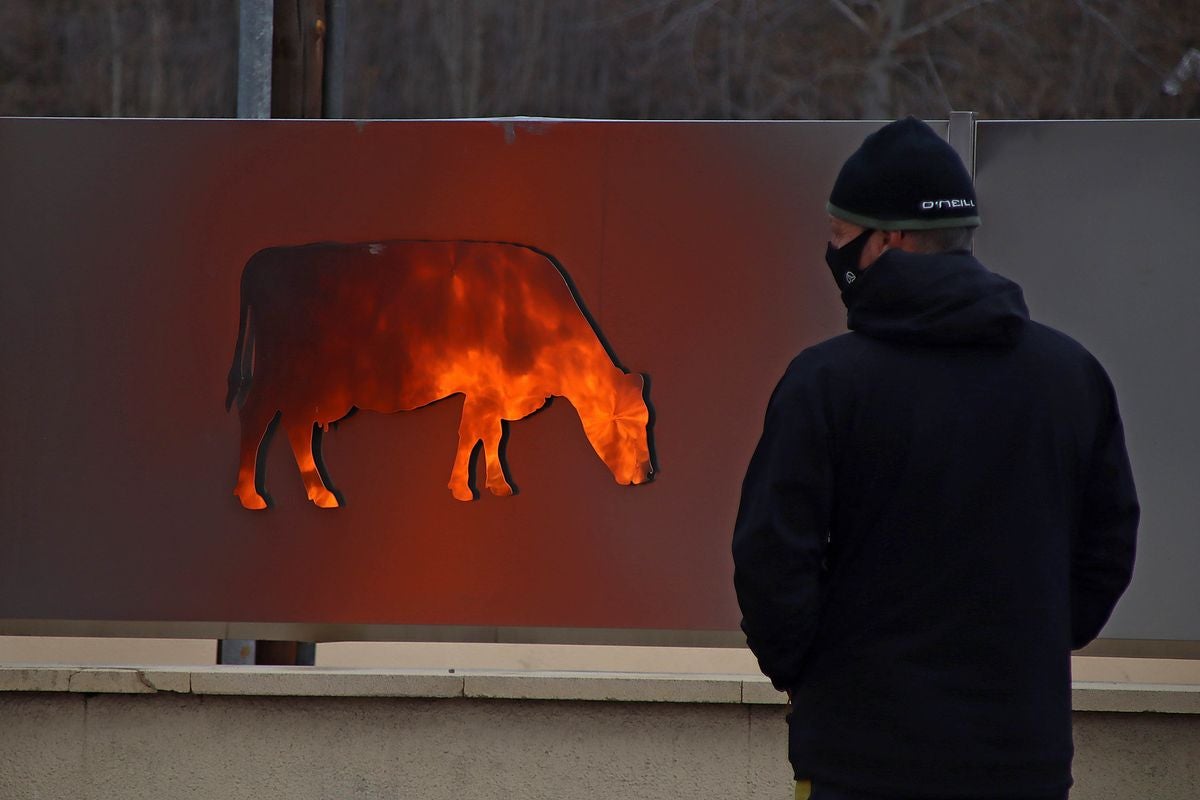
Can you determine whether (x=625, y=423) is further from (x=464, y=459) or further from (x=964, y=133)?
(x=964, y=133)

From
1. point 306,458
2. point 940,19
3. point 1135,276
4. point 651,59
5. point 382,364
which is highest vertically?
point 940,19

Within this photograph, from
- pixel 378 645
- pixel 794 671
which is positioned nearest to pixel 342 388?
pixel 378 645

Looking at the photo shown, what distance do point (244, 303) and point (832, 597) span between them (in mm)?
3149

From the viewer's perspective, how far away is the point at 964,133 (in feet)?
15.0

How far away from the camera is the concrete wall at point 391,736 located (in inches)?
176

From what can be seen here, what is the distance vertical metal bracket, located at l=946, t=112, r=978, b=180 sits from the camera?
456cm

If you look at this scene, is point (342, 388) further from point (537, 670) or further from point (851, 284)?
point (851, 284)

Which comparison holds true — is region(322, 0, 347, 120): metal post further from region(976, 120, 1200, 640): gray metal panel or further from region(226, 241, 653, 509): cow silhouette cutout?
region(976, 120, 1200, 640): gray metal panel

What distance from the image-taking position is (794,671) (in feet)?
6.95

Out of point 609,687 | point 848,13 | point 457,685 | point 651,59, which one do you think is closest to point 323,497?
point 457,685

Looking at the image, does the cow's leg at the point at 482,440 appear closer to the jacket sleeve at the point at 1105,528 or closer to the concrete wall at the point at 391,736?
the concrete wall at the point at 391,736

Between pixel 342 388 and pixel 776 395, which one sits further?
pixel 342 388

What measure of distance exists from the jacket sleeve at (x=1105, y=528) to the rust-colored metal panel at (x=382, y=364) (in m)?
2.36

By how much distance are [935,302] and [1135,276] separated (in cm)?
273
